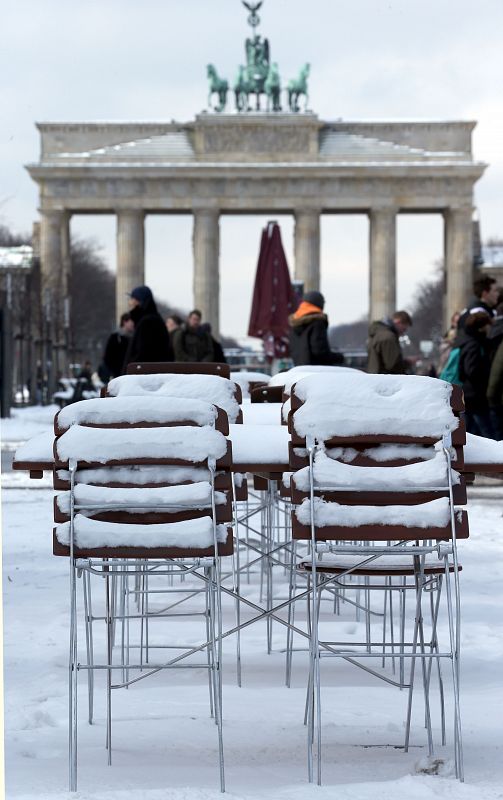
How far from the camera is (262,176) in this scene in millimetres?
77312

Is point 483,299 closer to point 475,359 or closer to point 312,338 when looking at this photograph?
point 475,359

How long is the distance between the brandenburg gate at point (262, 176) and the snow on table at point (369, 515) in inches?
2842

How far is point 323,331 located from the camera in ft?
50.6

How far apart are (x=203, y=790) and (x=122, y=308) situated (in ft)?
251

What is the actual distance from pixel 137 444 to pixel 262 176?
238 feet

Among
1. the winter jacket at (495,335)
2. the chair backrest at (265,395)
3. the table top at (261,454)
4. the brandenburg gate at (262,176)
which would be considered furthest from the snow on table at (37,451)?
the brandenburg gate at (262,176)

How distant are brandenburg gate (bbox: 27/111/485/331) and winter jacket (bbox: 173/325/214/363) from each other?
58.3 meters

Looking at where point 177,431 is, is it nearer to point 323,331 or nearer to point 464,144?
point 323,331

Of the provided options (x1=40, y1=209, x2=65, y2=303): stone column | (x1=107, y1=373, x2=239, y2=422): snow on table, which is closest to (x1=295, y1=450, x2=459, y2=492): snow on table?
(x1=107, y1=373, x2=239, y2=422): snow on table

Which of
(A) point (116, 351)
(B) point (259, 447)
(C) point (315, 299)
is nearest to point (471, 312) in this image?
(C) point (315, 299)

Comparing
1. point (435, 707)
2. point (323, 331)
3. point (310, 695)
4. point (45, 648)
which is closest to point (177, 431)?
point (310, 695)

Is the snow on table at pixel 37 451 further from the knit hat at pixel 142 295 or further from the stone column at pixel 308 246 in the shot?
the stone column at pixel 308 246

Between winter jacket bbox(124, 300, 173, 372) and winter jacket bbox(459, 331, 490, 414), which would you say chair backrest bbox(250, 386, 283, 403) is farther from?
winter jacket bbox(459, 331, 490, 414)

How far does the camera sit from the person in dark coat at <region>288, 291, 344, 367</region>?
50.6 ft
